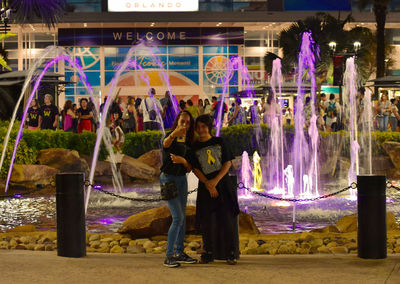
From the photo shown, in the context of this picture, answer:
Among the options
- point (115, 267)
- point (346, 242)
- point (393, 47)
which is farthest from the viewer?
point (393, 47)

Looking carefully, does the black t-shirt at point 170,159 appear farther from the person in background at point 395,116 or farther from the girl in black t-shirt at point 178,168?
the person in background at point 395,116

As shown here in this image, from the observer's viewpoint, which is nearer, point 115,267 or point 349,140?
point 115,267

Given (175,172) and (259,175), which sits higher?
(175,172)

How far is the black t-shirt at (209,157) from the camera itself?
6.43 meters

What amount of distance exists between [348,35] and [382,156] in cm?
1923

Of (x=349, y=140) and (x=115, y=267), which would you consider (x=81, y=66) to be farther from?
(x=115, y=267)

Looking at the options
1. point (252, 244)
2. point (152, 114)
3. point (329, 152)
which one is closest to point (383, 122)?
point (329, 152)

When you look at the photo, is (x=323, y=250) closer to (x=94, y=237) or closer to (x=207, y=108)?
(x=94, y=237)

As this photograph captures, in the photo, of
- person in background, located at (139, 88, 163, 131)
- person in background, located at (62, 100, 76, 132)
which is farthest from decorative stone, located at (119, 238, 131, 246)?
person in background, located at (62, 100, 76, 132)

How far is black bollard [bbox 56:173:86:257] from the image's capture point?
6934mm

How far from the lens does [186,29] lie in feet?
126

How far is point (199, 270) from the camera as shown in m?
6.20

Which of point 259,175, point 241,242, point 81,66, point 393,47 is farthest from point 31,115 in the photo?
point 393,47

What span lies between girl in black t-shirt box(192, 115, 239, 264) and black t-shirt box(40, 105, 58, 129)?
488 inches
